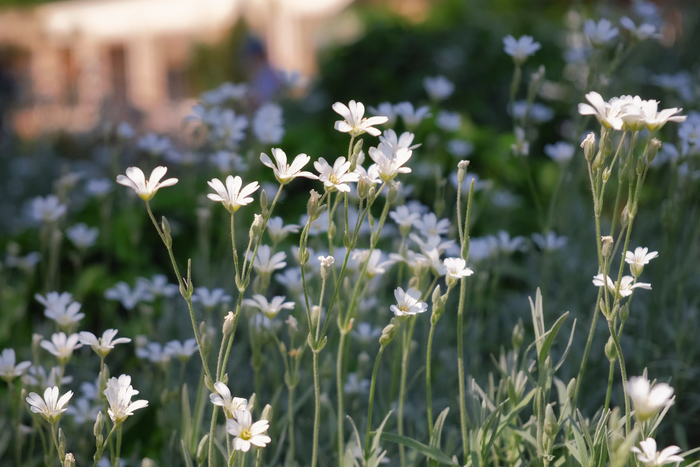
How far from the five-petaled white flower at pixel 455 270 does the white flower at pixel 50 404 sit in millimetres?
599

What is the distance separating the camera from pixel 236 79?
16.2ft

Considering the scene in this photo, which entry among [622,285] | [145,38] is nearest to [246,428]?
[622,285]

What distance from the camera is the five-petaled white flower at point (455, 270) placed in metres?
0.99

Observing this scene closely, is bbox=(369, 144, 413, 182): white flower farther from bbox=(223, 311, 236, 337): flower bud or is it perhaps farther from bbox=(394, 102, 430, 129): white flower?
bbox=(394, 102, 430, 129): white flower

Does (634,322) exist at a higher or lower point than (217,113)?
lower

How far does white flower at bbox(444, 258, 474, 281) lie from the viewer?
994mm

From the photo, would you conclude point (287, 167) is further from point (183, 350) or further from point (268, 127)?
point (268, 127)

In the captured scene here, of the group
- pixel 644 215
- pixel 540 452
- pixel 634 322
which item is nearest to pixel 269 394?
pixel 540 452

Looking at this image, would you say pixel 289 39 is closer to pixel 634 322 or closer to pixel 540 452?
pixel 634 322

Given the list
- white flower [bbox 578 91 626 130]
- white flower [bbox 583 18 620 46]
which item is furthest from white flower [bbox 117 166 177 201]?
white flower [bbox 583 18 620 46]

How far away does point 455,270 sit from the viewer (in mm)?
1033

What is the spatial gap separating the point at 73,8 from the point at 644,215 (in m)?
8.83

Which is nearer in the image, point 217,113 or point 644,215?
point 217,113

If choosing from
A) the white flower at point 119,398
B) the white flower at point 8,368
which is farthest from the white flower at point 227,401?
the white flower at point 8,368
